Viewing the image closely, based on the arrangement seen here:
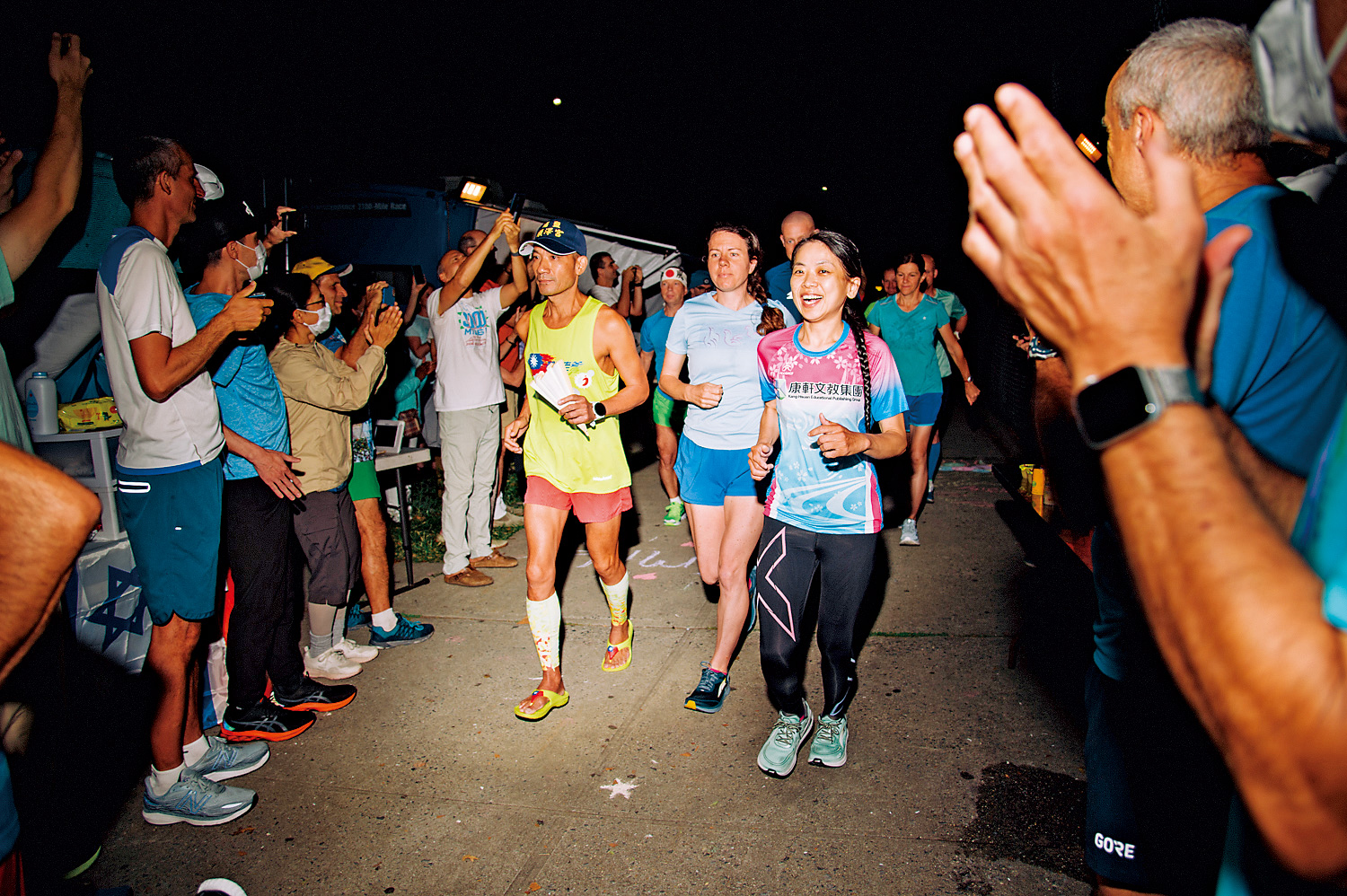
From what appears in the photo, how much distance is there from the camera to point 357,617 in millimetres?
5082

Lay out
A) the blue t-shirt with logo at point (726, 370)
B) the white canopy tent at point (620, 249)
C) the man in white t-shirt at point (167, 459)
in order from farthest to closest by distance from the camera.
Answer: the white canopy tent at point (620, 249) → the blue t-shirt with logo at point (726, 370) → the man in white t-shirt at point (167, 459)

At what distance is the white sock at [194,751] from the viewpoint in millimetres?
3311

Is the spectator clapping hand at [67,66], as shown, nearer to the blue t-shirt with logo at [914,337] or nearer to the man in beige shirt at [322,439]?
the man in beige shirt at [322,439]

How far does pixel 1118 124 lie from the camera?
153 centimetres

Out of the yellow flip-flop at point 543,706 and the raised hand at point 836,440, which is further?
the yellow flip-flop at point 543,706

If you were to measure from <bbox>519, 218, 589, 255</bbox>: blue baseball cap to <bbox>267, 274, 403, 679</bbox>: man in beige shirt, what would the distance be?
1.09m

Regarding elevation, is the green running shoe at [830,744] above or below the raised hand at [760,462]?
below

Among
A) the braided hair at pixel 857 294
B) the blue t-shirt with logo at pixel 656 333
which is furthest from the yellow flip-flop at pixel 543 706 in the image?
the blue t-shirt with logo at pixel 656 333

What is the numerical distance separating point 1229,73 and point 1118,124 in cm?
20

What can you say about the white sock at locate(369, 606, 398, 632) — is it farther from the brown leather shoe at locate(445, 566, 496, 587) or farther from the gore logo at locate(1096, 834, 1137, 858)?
the gore logo at locate(1096, 834, 1137, 858)

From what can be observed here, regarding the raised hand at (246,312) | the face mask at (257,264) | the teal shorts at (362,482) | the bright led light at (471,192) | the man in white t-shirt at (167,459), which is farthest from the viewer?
the bright led light at (471,192)

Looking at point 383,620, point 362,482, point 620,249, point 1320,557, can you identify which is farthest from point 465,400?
point 620,249

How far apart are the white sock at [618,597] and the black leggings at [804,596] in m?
1.18

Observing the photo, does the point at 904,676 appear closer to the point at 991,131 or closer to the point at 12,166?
the point at 991,131
